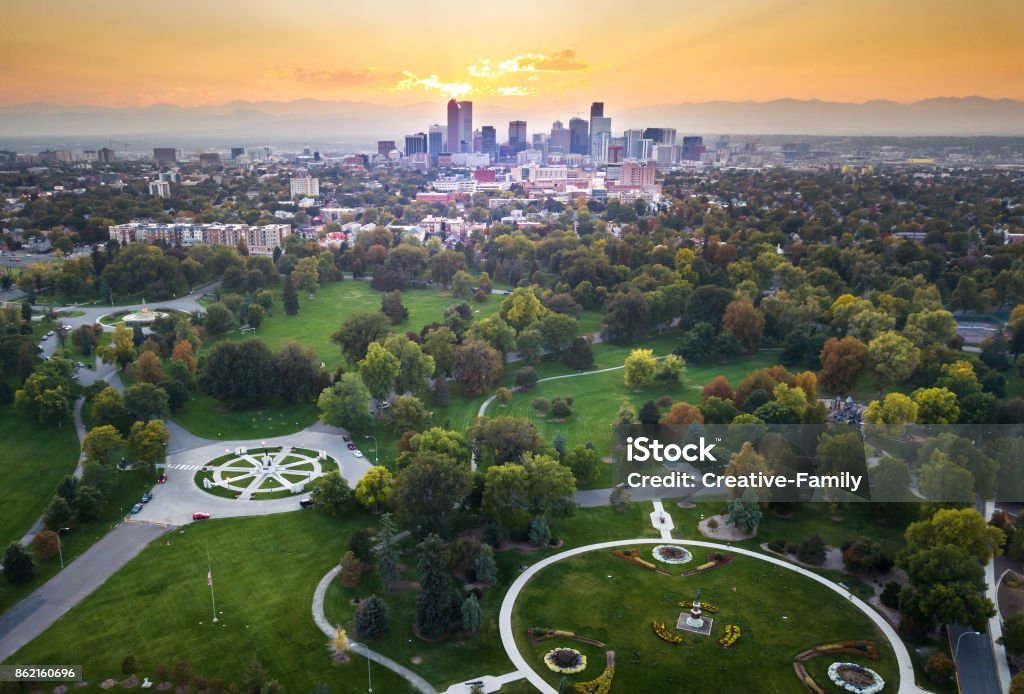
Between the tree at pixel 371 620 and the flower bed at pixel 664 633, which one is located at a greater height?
the tree at pixel 371 620

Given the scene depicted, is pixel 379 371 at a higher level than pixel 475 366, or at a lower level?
higher

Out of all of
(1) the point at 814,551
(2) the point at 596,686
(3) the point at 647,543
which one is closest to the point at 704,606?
(3) the point at 647,543

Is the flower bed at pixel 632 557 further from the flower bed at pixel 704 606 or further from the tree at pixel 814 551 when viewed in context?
the tree at pixel 814 551

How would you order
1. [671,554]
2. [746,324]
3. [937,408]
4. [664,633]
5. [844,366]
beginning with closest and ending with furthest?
[664,633], [671,554], [937,408], [844,366], [746,324]

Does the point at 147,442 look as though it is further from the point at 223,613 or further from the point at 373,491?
the point at 223,613

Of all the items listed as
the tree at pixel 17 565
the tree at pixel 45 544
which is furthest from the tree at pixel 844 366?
the tree at pixel 17 565

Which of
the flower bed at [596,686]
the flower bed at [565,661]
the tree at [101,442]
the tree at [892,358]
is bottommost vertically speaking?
the flower bed at [596,686]

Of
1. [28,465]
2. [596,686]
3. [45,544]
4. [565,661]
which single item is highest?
[45,544]
